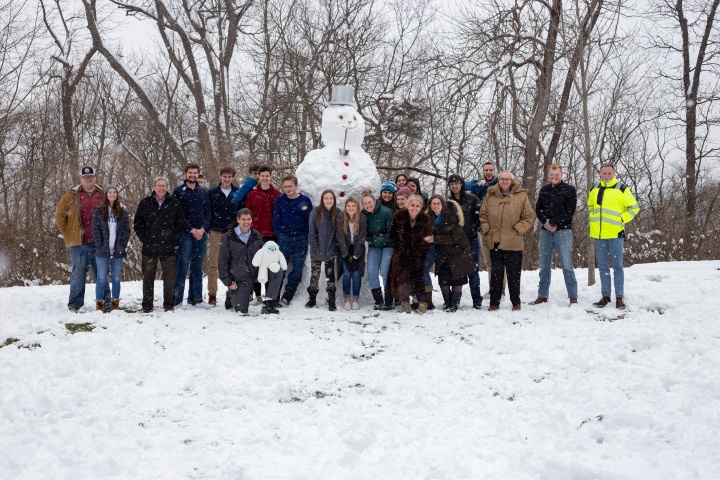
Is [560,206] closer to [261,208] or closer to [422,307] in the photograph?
[422,307]

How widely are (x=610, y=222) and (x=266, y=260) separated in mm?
4062

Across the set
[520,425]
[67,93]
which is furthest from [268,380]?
[67,93]

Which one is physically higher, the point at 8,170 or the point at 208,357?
the point at 8,170

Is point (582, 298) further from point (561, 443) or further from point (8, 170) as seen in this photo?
point (8, 170)

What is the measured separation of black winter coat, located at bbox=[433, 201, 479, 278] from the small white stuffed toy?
1965 millimetres

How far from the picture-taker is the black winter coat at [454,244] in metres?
6.23

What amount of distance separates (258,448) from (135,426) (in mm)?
850

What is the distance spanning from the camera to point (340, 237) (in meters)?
6.55

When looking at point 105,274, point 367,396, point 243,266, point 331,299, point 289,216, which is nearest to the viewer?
point 367,396

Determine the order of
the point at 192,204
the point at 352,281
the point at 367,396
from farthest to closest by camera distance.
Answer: the point at 352,281, the point at 192,204, the point at 367,396

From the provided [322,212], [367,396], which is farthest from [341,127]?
[367,396]

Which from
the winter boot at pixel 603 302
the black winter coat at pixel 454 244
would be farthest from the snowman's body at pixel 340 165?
the winter boot at pixel 603 302

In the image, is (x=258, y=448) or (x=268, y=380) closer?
(x=258, y=448)

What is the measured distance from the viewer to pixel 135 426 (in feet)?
10.5
